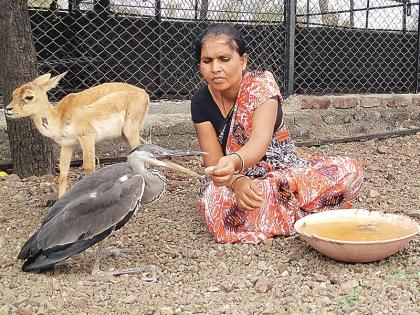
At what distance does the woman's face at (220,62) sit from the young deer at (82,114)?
1.21 m

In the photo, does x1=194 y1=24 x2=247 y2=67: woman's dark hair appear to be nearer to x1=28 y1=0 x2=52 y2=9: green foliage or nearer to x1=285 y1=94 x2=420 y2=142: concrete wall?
x1=285 y1=94 x2=420 y2=142: concrete wall

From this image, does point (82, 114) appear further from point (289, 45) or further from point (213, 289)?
point (289, 45)

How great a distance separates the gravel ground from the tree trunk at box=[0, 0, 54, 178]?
787 mm

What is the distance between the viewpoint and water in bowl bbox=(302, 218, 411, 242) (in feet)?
9.88

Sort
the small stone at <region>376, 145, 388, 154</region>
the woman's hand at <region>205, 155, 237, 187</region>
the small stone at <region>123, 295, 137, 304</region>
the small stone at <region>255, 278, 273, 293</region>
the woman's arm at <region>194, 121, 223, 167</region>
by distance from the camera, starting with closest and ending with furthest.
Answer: the small stone at <region>123, 295, 137, 304</region>, the small stone at <region>255, 278, 273, 293</region>, the woman's hand at <region>205, 155, 237, 187</region>, the woman's arm at <region>194, 121, 223, 167</region>, the small stone at <region>376, 145, 388, 154</region>

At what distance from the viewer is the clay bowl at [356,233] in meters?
2.82

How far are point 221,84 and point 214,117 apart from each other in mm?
323

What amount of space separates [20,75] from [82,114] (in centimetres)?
87

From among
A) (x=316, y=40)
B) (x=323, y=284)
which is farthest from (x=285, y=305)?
(x=316, y=40)

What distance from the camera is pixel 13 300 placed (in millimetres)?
2637

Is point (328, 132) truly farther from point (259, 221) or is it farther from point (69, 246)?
point (69, 246)

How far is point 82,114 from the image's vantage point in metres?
4.10

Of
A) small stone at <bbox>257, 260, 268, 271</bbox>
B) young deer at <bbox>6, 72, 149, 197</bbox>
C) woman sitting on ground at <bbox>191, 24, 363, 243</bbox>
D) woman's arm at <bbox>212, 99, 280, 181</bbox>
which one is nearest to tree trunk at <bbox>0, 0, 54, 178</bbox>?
young deer at <bbox>6, 72, 149, 197</bbox>

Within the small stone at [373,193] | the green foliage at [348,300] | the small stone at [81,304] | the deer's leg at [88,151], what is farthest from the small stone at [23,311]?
the small stone at [373,193]
